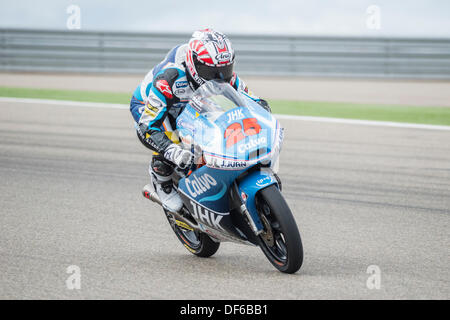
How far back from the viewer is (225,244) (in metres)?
6.30

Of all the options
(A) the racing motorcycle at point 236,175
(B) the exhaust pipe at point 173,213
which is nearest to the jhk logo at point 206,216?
(A) the racing motorcycle at point 236,175

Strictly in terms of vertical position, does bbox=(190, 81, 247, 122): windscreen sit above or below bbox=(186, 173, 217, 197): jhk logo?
above

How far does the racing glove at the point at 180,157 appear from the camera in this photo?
5.14m

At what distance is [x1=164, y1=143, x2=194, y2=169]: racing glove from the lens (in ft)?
16.9

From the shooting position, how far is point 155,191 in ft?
19.7

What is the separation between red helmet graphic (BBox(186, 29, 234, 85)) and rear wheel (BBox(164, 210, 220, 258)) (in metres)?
1.27

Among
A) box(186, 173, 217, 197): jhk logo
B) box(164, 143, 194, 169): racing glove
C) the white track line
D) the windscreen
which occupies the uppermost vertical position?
the windscreen

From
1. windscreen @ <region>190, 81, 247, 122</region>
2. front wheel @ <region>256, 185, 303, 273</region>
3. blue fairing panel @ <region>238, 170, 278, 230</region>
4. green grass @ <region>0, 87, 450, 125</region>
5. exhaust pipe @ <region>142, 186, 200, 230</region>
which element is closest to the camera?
front wheel @ <region>256, 185, 303, 273</region>

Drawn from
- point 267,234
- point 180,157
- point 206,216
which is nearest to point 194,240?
point 206,216

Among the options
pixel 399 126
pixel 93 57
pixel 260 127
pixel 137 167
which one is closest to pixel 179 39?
pixel 93 57

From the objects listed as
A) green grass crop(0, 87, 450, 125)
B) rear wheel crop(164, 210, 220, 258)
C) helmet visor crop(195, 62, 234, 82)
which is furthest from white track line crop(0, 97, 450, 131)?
helmet visor crop(195, 62, 234, 82)

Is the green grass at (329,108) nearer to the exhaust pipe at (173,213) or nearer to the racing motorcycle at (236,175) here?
the exhaust pipe at (173,213)

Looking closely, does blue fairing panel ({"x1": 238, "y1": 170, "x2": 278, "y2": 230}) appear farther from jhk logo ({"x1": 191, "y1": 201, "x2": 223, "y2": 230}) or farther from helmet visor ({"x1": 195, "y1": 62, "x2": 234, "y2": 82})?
helmet visor ({"x1": 195, "y1": 62, "x2": 234, "y2": 82})
